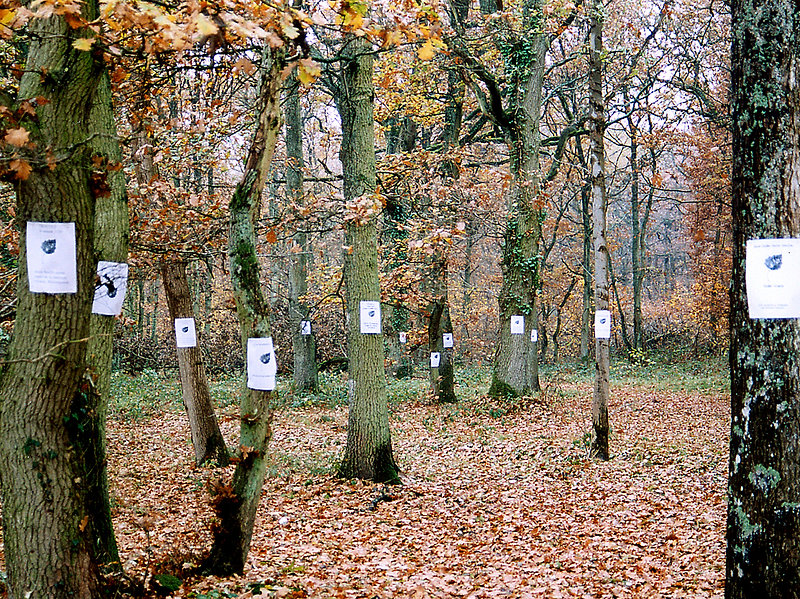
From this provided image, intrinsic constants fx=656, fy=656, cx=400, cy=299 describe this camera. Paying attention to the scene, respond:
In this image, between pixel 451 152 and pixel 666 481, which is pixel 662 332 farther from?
pixel 666 481

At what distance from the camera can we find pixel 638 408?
57.5ft

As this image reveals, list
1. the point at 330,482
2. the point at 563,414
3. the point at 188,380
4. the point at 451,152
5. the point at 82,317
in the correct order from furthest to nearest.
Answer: the point at 563,414
the point at 451,152
the point at 188,380
the point at 330,482
the point at 82,317

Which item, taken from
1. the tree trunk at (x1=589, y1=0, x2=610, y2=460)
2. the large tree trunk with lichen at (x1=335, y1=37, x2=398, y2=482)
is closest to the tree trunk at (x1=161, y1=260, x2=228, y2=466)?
the large tree trunk with lichen at (x1=335, y1=37, x2=398, y2=482)

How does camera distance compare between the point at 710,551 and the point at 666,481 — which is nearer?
the point at 710,551

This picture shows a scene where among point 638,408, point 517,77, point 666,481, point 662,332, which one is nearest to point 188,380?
point 666,481

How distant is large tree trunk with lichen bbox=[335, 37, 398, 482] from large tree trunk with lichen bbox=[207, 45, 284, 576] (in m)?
4.11

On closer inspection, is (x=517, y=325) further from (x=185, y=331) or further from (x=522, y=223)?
(x=185, y=331)

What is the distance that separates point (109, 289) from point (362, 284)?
4.47 meters

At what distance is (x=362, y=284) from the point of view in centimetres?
942

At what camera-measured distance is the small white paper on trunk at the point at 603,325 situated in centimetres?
1016

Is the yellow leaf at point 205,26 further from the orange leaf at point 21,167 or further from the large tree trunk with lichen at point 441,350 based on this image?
the large tree trunk with lichen at point 441,350

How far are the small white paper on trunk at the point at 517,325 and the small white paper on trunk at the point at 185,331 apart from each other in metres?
8.93

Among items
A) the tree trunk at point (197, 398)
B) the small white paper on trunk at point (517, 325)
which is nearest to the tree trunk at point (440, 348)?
the small white paper on trunk at point (517, 325)

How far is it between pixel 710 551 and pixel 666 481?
3.19m
